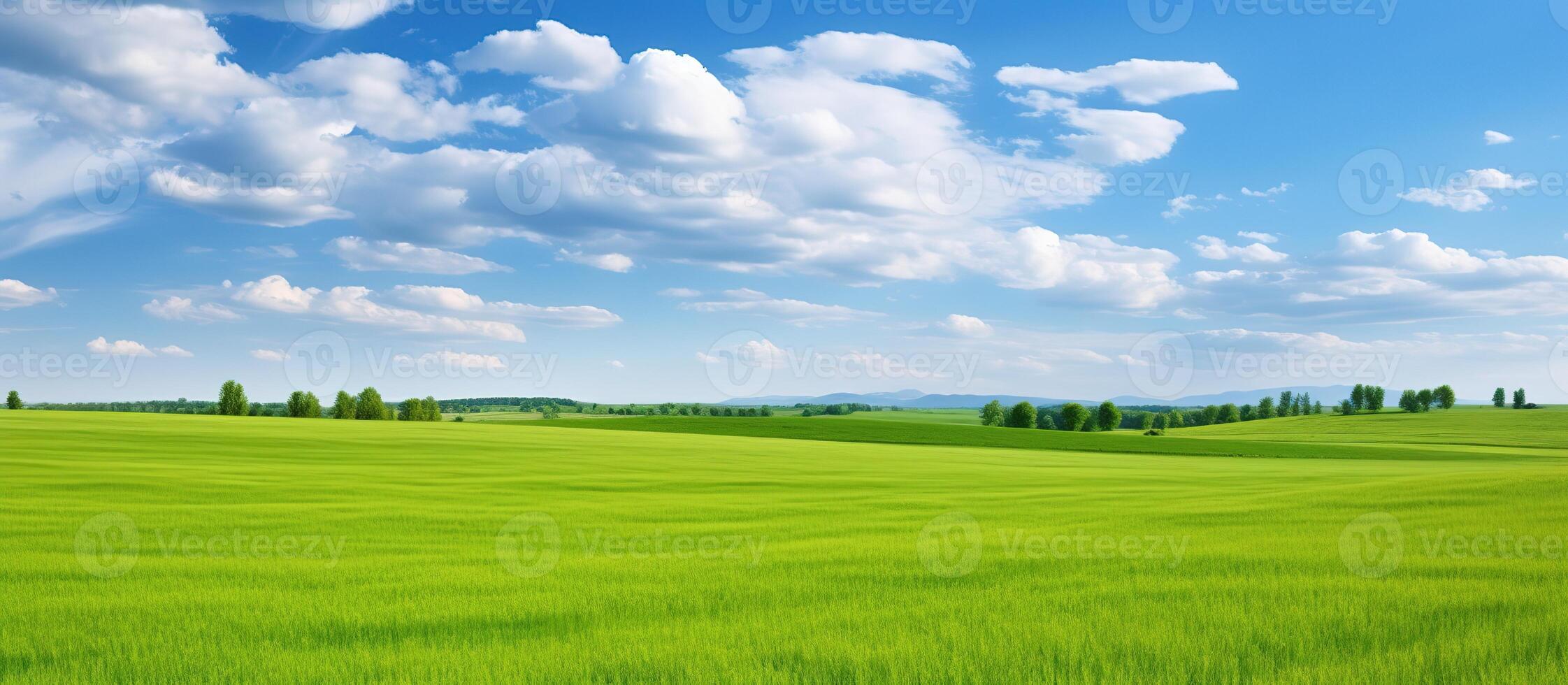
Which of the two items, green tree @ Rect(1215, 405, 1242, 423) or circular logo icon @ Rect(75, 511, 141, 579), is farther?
green tree @ Rect(1215, 405, 1242, 423)

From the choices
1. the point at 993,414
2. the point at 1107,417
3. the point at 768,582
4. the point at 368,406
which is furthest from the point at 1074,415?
the point at 768,582

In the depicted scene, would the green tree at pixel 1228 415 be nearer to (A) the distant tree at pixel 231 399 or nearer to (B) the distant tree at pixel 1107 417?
(B) the distant tree at pixel 1107 417

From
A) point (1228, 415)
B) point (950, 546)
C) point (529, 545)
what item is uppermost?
point (950, 546)

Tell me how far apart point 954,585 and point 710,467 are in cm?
3117

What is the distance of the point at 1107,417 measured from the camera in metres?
158

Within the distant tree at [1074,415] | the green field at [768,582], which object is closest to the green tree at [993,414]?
the distant tree at [1074,415]

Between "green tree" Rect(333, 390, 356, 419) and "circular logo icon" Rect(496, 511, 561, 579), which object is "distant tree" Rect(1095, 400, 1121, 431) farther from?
"circular logo icon" Rect(496, 511, 561, 579)

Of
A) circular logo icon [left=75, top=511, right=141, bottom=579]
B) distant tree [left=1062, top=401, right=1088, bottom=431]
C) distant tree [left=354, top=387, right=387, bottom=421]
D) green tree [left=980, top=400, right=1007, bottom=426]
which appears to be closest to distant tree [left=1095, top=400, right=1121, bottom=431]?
distant tree [left=1062, top=401, right=1088, bottom=431]

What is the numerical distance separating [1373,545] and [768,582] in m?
9.21

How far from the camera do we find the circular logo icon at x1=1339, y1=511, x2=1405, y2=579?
11250 mm

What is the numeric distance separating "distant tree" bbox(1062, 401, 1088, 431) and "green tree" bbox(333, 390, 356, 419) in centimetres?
11693

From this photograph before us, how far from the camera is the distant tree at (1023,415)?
146m

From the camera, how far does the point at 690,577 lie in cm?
1155

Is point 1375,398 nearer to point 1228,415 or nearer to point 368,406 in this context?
point 1228,415
